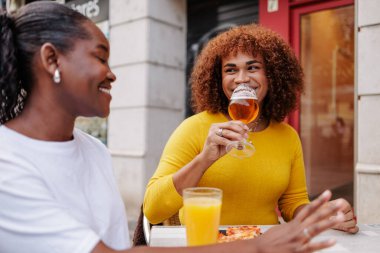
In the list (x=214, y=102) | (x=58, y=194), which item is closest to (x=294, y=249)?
(x=58, y=194)

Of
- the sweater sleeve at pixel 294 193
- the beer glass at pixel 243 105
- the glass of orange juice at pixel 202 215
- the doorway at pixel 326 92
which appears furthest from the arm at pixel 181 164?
the doorway at pixel 326 92

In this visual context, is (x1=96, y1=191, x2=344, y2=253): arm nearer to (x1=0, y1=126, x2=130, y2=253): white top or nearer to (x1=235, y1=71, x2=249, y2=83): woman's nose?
(x1=0, y1=126, x2=130, y2=253): white top

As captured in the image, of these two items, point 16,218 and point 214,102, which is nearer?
point 16,218

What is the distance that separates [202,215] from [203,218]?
0.4 inches

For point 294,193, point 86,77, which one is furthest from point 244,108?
point 86,77

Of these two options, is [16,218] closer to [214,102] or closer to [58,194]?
[58,194]

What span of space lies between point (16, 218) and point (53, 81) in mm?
420

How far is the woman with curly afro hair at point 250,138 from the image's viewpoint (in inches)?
77.9

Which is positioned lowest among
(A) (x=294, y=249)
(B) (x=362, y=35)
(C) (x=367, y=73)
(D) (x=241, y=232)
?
(D) (x=241, y=232)

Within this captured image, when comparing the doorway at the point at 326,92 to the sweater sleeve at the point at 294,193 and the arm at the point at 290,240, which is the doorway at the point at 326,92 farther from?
the arm at the point at 290,240

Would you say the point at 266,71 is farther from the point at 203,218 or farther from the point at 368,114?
the point at 368,114

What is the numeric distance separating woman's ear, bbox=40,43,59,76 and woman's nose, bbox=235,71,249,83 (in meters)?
1.09

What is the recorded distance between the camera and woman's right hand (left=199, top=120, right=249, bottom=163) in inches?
61.2

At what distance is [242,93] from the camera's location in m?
1.76
